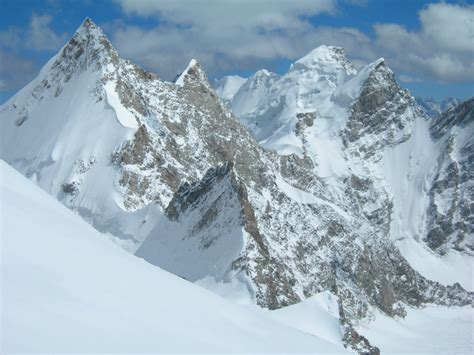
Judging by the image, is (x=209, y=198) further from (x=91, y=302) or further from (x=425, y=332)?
(x=91, y=302)

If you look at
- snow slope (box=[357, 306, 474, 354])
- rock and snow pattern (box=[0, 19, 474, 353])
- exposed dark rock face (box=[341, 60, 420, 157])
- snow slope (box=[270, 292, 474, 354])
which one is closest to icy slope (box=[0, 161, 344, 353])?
snow slope (box=[270, 292, 474, 354])

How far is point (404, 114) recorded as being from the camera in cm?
16025

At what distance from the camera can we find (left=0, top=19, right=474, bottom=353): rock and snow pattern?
5506cm

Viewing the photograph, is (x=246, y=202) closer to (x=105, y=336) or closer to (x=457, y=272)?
(x=105, y=336)

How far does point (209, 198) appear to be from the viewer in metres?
59.0

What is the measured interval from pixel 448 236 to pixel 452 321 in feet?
159

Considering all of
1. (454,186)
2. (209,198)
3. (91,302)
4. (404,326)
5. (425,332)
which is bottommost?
(91,302)

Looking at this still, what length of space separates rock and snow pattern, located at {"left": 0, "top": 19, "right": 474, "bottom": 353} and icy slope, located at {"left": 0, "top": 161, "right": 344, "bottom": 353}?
2773 cm

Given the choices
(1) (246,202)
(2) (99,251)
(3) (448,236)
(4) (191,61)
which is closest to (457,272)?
(3) (448,236)

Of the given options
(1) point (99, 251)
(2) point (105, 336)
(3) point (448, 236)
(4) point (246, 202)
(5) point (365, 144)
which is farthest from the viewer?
(5) point (365, 144)

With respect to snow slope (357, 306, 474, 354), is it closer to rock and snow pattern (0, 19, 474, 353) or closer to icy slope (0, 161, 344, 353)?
rock and snow pattern (0, 19, 474, 353)

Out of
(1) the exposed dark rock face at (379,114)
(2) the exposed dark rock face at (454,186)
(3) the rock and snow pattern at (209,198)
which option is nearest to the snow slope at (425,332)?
(3) the rock and snow pattern at (209,198)

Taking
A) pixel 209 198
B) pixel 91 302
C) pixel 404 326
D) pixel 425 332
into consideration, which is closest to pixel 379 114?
pixel 425 332

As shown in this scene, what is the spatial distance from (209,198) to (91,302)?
155 feet
